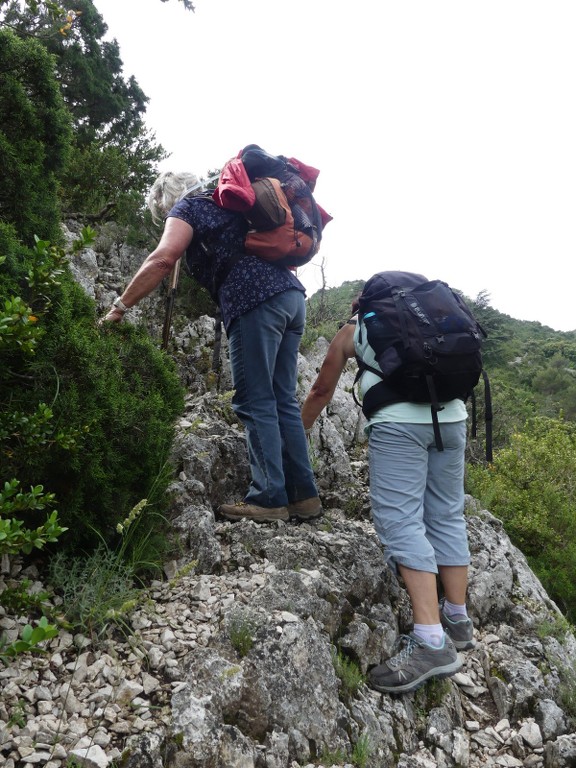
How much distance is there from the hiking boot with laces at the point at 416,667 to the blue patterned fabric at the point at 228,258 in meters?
2.17

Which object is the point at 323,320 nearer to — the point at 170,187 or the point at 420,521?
the point at 170,187

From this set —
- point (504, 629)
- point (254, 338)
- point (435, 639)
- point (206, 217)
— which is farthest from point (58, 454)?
point (504, 629)

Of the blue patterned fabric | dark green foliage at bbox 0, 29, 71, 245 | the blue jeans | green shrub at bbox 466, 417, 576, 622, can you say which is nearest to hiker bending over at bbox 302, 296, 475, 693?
the blue jeans

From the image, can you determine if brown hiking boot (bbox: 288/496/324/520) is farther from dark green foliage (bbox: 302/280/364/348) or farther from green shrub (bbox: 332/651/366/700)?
dark green foliage (bbox: 302/280/364/348)

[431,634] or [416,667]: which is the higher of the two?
[431,634]

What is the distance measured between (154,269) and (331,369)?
1236 millimetres

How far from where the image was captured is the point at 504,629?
3.70 m

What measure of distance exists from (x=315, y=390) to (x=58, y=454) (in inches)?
67.0

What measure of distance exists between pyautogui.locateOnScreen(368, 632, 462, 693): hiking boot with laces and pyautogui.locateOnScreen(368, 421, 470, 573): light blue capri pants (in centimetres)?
42

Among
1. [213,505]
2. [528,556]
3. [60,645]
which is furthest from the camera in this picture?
[528,556]

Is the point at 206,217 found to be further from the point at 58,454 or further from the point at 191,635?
the point at 191,635

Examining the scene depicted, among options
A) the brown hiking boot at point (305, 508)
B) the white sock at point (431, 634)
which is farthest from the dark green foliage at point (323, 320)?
the white sock at point (431, 634)

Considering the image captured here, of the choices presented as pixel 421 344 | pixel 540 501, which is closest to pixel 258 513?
pixel 421 344

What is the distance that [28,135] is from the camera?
11.0 feet
